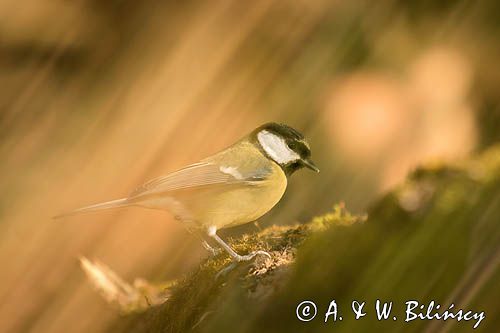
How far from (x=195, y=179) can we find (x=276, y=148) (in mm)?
139

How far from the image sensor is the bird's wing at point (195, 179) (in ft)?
3.07

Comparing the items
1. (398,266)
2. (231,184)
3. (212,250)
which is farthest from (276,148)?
(398,266)

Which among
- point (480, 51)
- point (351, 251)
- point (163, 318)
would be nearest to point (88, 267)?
point (163, 318)

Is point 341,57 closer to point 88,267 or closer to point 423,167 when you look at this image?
point 423,167

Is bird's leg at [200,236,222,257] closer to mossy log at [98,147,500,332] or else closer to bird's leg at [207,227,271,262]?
bird's leg at [207,227,271,262]

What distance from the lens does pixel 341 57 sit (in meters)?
1.20

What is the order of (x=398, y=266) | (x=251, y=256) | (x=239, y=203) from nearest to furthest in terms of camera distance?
(x=398, y=266)
(x=251, y=256)
(x=239, y=203)

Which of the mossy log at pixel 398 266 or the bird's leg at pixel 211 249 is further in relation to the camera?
the bird's leg at pixel 211 249

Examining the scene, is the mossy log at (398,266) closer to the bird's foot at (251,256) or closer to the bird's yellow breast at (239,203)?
the bird's foot at (251,256)

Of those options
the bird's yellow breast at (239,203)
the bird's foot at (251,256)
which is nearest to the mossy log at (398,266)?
the bird's foot at (251,256)

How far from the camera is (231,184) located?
3.07ft

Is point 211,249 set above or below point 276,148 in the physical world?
below

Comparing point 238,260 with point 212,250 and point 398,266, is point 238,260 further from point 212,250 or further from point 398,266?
point 398,266

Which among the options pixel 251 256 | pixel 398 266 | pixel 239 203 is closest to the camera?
pixel 398 266
